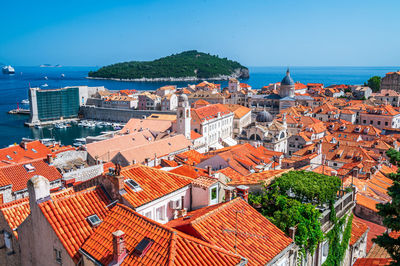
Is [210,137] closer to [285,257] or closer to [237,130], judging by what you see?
[237,130]

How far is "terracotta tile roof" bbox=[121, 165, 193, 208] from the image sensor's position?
1233 centimetres

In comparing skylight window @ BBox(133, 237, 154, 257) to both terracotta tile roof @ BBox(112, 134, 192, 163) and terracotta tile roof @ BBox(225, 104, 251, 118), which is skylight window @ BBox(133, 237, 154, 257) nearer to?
terracotta tile roof @ BBox(112, 134, 192, 163)

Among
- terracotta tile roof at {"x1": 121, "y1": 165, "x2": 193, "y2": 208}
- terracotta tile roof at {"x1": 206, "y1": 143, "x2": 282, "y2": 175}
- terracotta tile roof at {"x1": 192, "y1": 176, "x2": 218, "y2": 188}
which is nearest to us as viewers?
terracotta tile roof at {"x1": 121, "y1": 165, "x2": 193, "y2": 208}

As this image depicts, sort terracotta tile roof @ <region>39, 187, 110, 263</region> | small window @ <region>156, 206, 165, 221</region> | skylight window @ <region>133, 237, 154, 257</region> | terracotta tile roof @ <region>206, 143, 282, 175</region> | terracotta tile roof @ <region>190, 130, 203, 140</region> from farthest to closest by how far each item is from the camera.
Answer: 1. terracotta tile roof @ <region>190, 130, 203, 140</region>
2. terracotta tile roof @ <region>206, 143, 282, 175</region>
3. small window @ <region>156, 206, 165, 221</region>
4. terracotta tile roof @ <region>39, 187, 110, 263</region>
5. skylight window @ <region>133, 237, 154, 257</region>

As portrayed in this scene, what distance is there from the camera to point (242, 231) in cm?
1079

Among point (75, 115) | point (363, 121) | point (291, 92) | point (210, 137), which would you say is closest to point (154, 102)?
point (75, 115)

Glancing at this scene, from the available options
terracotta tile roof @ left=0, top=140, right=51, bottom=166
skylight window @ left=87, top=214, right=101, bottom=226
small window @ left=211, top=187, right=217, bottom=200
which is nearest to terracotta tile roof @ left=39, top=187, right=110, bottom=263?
skylight window @ left=87, top=214, right=101, bottom=226

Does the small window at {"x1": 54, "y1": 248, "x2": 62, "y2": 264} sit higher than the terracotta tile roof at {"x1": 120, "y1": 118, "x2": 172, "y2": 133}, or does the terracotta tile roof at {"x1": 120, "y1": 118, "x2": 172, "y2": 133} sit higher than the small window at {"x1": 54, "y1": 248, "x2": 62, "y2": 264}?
the small window at {"x1": 54, "y1": 248, "x2": 62, "y2": 264}

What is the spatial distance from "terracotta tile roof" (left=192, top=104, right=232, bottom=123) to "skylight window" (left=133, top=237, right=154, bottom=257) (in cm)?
4702

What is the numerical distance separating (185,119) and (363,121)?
44226 millimetres

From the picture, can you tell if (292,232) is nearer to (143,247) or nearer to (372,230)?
(143,247)

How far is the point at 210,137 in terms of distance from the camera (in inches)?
2354

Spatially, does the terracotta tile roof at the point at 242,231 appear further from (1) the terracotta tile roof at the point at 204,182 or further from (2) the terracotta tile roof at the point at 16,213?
(2) the terracotta tile roof at the point at 16,213

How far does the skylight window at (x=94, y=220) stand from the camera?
11328 millimetres
